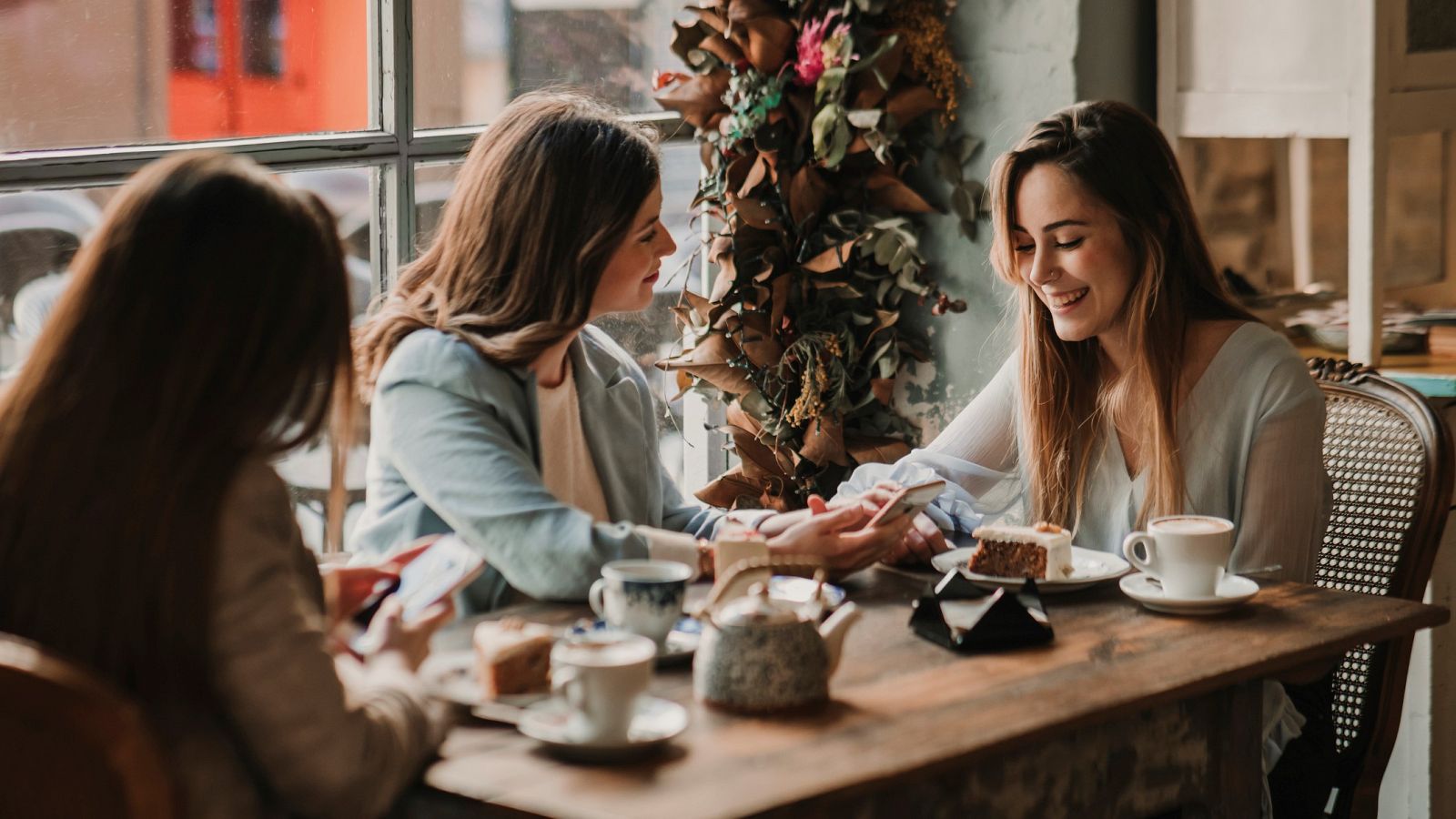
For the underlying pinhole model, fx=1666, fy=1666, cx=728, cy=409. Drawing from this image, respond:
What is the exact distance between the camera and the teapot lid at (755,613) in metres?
1.53

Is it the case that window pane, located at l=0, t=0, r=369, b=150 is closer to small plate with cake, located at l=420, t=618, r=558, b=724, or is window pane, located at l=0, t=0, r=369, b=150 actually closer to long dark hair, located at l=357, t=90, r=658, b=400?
long dark hair, located at l=357, t=90, r=658, b=400

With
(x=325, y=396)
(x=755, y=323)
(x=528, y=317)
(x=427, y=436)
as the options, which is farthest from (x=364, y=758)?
(x=755, y=323)

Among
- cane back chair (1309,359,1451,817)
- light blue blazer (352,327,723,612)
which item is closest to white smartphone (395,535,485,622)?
light blue blazer (352,327,723,612)

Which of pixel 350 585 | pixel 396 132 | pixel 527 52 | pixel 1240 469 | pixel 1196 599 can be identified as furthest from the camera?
pixel 527 52

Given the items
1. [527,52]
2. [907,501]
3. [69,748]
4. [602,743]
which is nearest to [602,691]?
[602,743]

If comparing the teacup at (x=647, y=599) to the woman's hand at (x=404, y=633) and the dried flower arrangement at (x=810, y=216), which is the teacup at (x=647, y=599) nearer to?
the woman's hand at (x=404, y=633)

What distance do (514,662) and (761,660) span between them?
0.75 feet

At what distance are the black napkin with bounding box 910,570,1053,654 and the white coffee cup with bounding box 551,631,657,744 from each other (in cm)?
43

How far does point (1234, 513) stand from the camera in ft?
7.31

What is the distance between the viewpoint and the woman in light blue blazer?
1938 millimetres

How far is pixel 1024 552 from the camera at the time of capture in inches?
78.5

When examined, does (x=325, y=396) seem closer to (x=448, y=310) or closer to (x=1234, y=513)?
(x=448, y=310)

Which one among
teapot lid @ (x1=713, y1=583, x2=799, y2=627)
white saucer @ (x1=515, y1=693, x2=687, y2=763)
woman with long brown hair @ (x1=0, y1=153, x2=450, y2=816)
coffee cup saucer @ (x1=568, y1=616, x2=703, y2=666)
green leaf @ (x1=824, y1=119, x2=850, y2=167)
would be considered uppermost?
green leaf @ (x1=824, y1=119, x2=850, y2=167)

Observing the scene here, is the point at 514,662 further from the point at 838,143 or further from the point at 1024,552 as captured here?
the point at 838,143
